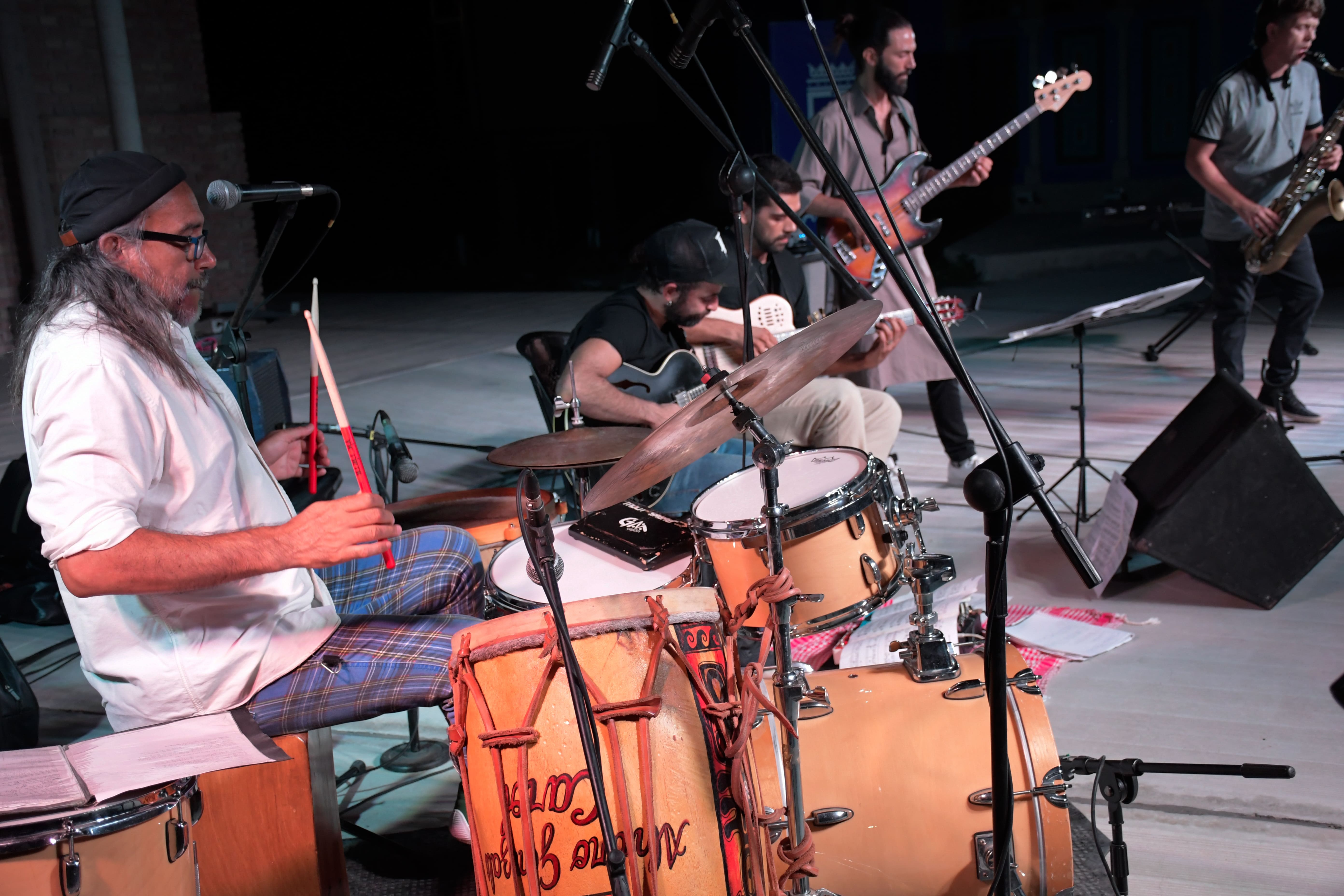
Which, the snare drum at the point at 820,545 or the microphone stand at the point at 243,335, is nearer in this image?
the snare drum at the point at 820,545

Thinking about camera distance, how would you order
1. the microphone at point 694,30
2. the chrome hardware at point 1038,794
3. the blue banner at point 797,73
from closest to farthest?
the chrome hardware at point 1038,794 < the microphone at point 694,30 < the blue banner at point 797,73

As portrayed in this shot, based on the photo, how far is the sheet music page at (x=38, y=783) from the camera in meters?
1.34

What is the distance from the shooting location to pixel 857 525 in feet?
7.49

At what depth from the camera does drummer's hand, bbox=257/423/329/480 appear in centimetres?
234

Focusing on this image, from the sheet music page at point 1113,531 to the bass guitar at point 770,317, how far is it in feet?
2.54

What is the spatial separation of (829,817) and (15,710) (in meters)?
1.70

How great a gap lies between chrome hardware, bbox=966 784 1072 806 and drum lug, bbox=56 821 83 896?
4.24 feet

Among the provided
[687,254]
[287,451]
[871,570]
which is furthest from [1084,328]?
[287,451]

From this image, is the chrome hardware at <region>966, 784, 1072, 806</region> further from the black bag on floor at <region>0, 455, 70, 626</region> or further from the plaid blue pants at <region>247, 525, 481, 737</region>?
the black bag on floor at <region>0, 455, 70, 626</region>

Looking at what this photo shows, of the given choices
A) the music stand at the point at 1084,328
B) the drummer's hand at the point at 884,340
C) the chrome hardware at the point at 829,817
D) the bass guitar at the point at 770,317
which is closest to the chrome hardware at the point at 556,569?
the chrome hardware at the point at 829,817

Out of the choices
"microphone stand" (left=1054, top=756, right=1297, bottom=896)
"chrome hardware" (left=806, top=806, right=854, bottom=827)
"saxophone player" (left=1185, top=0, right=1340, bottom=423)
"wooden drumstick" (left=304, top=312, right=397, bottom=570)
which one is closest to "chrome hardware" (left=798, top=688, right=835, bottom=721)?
"chrome hardware" (left=806, top=806, right=854, bottom=827)

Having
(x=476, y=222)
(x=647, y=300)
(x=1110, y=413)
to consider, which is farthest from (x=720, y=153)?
(x=647, y=300)

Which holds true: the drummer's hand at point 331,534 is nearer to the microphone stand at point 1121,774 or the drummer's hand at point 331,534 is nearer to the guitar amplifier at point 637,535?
the guitar amplifier at point 637,535

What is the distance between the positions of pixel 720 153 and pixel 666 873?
11.3 m
